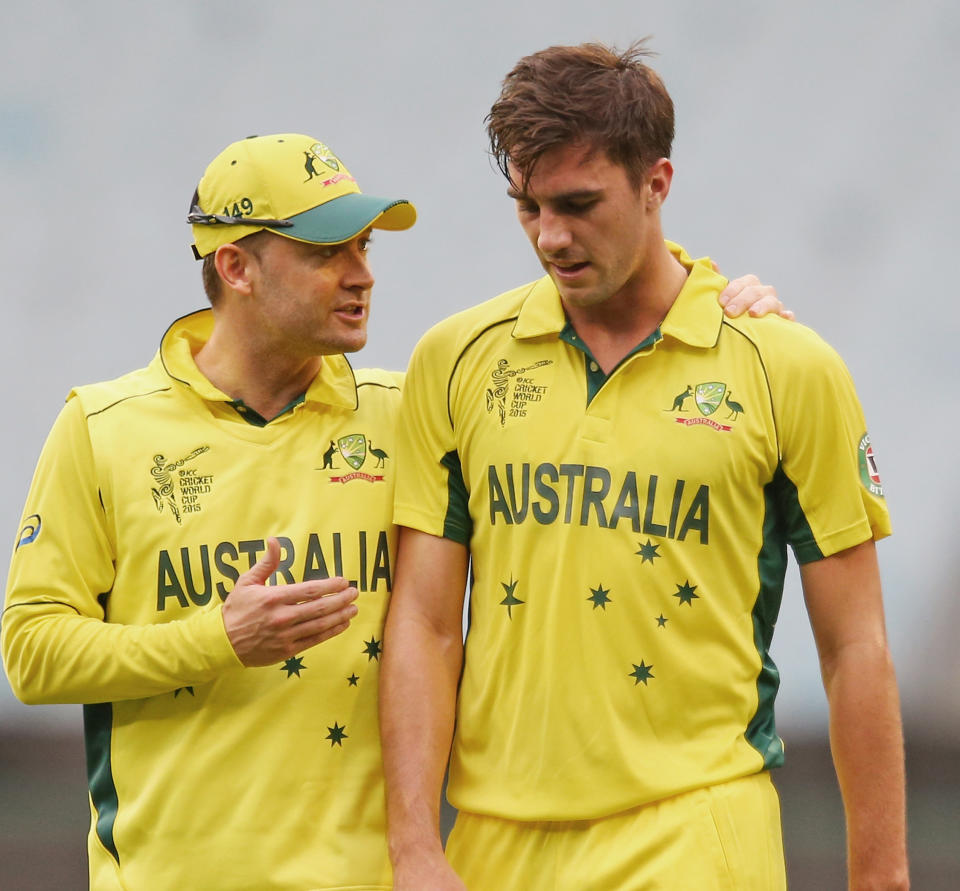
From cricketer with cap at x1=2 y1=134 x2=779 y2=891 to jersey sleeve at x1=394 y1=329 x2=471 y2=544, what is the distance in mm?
62

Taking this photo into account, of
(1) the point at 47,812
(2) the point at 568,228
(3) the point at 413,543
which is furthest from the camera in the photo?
(1) the point at 47,812

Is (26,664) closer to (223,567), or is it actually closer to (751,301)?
(223,567)

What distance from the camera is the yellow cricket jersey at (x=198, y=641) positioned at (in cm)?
249

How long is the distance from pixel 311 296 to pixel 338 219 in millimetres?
144

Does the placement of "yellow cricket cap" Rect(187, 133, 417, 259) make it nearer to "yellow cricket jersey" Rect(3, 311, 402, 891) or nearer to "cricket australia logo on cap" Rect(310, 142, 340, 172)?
"cricket australia logo on cap" Rect(310, 142, 340, 172)

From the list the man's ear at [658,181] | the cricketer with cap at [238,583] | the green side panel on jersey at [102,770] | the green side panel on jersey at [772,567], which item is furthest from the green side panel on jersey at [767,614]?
the green side panel on jersey at [102,770]

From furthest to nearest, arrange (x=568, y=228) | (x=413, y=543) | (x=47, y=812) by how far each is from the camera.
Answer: (x=47, y=812) < (x=413, y=543) < (x=568, y=228)

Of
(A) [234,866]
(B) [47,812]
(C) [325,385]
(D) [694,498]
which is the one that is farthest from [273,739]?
(B) [47,812]

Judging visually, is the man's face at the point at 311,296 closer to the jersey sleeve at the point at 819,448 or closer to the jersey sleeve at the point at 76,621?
the jersey sleeve at the point at 76,621

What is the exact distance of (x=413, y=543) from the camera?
8.53 feet

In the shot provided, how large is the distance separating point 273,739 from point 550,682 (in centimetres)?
46

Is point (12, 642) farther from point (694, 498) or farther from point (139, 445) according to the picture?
point (694, 498)

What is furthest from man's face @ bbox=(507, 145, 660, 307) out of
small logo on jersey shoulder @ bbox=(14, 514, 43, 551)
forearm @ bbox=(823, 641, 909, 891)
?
small logo on jersey shoulder @ bbox=(14, 514, 43, 551)

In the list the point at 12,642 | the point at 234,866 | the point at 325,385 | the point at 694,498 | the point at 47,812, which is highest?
the point at 325,385
